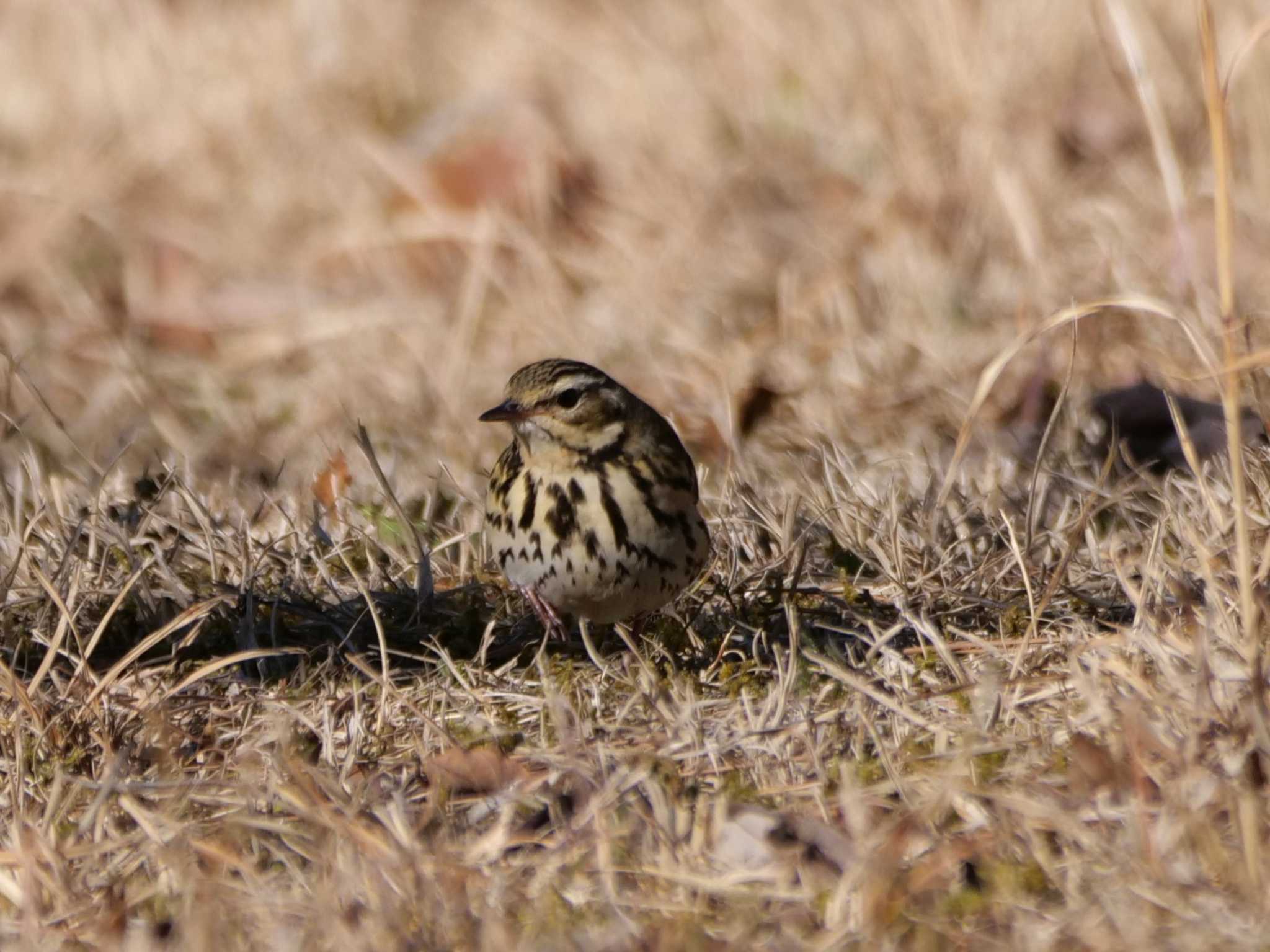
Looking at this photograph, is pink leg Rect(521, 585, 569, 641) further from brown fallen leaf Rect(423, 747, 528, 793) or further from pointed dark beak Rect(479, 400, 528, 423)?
brown fallen leaf Rect(423, 747, 528, 793)

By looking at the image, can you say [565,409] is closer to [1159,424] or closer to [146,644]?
[146,644]

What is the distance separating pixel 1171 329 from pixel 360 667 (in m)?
3.24

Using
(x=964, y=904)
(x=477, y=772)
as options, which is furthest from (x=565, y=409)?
(x=964, y=904)

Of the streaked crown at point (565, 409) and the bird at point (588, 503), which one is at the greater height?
the streaked crown at point (565, 409)

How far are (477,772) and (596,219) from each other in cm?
443

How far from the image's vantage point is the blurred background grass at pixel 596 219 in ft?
18.4

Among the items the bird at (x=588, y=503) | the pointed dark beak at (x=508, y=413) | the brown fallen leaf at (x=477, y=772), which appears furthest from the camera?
the pointed dark beak at (x=508, y=413)

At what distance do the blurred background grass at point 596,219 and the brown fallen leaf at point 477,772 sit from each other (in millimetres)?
1734

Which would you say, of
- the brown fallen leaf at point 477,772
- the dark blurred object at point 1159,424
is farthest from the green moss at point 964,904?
the dark blurred object at point 1159,424

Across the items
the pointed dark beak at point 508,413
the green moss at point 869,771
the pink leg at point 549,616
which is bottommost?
the green moss at point 869,771

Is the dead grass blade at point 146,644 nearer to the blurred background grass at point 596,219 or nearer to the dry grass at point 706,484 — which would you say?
the dry grass at point 706,484

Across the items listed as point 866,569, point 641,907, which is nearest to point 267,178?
point 866,569

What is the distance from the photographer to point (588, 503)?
11.8ft

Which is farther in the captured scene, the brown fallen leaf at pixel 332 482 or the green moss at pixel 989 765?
the brown fallen leaf at pixel 332 482
